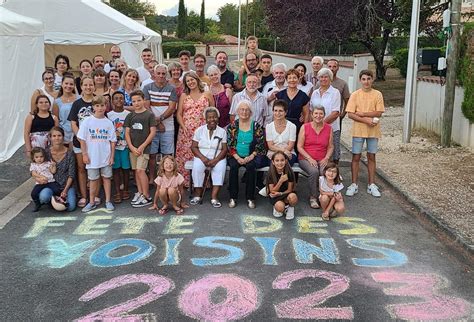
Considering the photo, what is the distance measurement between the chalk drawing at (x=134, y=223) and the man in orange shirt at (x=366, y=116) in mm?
2856

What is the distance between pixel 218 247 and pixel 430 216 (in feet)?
8.99

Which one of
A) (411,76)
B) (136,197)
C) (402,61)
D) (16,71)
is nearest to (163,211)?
(136,197)

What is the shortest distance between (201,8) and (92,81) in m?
75.2

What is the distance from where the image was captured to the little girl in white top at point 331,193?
6.35 metres

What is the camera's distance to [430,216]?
251 inches

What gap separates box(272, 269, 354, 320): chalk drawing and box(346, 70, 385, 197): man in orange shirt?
114 inches

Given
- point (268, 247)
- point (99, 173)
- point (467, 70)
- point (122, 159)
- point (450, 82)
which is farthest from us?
point (450, 82)

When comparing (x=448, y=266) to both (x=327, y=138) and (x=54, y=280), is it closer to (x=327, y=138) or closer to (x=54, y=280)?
(x=327, y=138)

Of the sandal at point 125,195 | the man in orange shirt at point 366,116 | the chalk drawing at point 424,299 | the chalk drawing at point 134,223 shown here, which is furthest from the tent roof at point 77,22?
the chalk drawing at point 424,299

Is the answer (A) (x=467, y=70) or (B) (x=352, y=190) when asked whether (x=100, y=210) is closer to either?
(B) (x=352, y=190)

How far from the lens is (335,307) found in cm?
409

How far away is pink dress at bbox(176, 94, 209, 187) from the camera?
23.7ft

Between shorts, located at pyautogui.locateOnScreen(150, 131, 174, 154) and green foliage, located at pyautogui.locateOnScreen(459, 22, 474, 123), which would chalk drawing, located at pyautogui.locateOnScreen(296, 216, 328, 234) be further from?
green foliage, located at pyautogui.locateOnScreen(459, 22, 474, 123)

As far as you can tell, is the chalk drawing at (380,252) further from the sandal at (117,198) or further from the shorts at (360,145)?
the sandal at (117,198)
